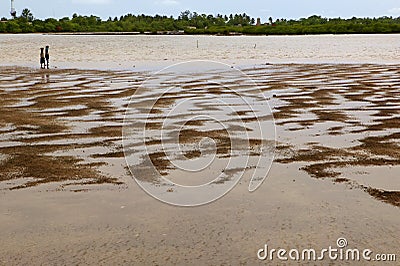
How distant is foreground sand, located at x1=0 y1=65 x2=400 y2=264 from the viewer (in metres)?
6.66

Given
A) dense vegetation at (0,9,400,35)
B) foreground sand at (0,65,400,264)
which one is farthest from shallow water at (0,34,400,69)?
dense vegetation at (0,9,400,35)

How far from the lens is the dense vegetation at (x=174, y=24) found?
484 feet

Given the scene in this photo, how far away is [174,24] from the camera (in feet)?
608

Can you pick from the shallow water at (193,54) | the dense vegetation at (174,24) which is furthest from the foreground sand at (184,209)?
the dense vegetation at (174,24)

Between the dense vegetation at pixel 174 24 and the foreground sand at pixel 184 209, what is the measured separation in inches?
5054

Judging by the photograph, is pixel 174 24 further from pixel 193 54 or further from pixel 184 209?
pixel 184 209

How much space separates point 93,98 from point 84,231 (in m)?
13.2

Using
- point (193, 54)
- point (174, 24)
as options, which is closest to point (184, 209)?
point (193, 54)

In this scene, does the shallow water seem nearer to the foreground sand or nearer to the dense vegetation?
the foreground sand

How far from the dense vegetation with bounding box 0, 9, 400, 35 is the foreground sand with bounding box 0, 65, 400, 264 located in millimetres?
128382

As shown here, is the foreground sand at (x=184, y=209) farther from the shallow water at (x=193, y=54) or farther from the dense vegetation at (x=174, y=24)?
the dense vegetation at (x=174, y=24)

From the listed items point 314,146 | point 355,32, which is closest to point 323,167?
point 314,146

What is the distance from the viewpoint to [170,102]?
18.5 metres

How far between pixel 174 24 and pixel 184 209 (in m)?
181
